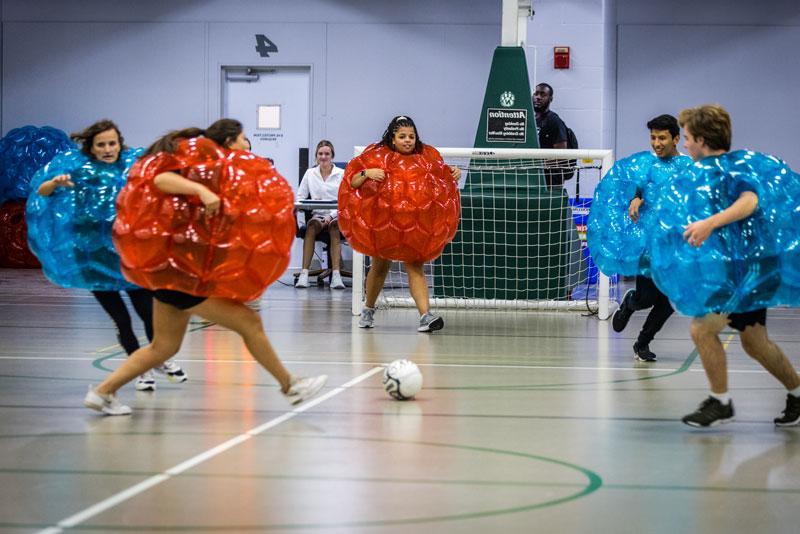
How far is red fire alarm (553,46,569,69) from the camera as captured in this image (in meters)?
14.4

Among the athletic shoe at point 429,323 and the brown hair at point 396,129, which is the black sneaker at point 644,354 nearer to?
the athletic shoe at point 429,323

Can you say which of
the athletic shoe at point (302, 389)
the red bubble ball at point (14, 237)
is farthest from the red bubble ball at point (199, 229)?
the red bubble ball at point (14, 237)

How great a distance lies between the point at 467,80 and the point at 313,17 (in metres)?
2.46

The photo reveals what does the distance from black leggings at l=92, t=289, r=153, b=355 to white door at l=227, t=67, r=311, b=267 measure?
1141 cm

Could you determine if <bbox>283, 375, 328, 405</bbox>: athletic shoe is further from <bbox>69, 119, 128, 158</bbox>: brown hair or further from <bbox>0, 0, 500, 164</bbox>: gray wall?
<bbox>0, 0, 500, 164</bbox>: gray wall

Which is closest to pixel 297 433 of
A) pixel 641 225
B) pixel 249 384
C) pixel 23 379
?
pixel 249 384

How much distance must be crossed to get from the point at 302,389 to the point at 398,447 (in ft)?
2.61

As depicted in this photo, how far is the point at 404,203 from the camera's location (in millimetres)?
9117

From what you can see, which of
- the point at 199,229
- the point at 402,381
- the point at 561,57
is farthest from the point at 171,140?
the point at 561,57

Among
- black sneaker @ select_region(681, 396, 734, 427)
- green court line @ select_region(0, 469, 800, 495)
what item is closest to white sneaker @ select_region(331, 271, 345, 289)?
black sneaker @ select_region(681, 396, 734, 427)

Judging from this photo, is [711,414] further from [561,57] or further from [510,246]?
[561,57]

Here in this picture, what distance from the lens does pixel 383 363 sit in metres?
7.57

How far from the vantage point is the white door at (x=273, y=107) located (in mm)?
17812

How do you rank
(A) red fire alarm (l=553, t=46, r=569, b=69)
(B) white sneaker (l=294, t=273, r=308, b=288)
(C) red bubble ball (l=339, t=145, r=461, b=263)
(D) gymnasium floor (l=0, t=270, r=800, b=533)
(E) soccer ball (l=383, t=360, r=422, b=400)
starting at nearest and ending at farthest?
(D) gymnasium floor (l=0, t=270, r=800, b=533)
(E) soccer ball (l=383, t=360, r=422, b=400)
(C) red bubble ball (l=339, t=145, r=461, b=263)
(B) white sneaker (l=294, t=273, r=308, b=288)
(A) red fire alarm (l=553, t=46, r=569, b=69)
